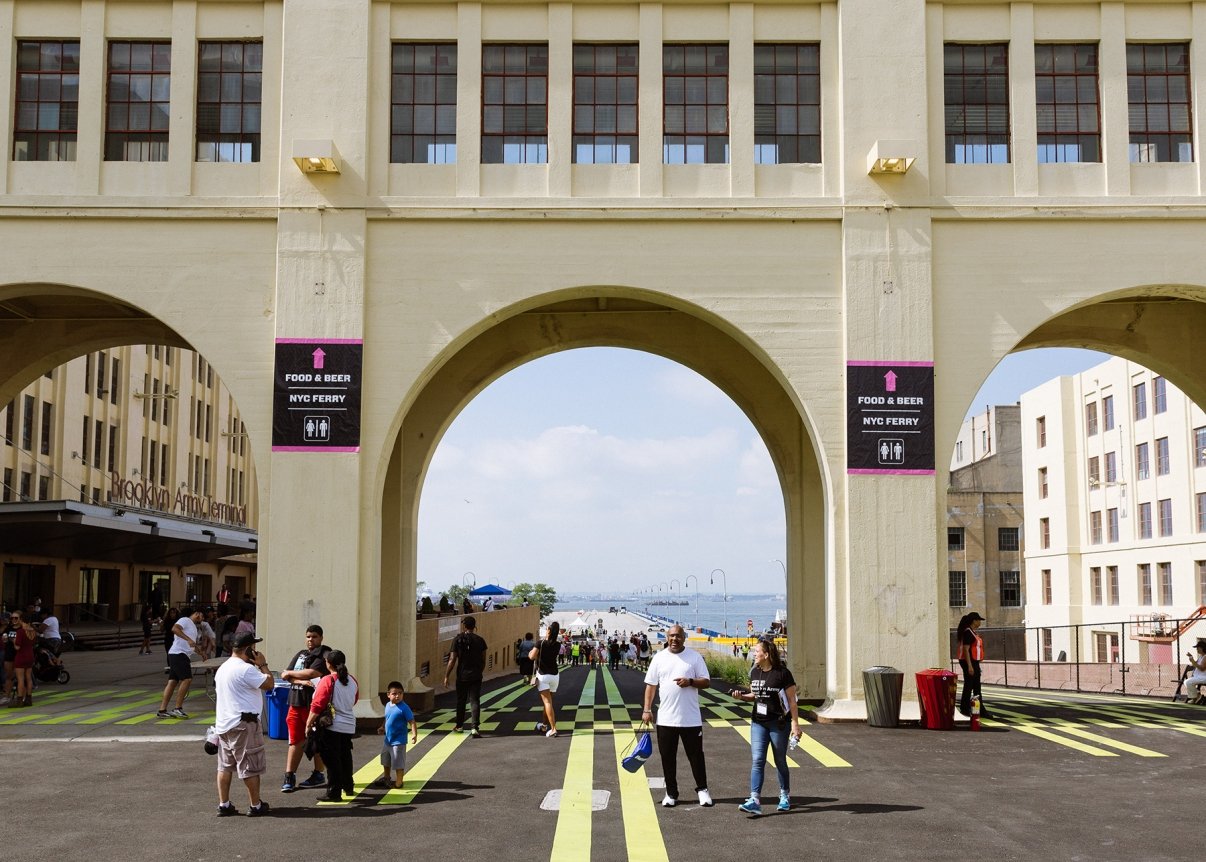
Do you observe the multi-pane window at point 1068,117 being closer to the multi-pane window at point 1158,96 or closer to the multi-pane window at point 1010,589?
the multi-pane window at point 1158,96

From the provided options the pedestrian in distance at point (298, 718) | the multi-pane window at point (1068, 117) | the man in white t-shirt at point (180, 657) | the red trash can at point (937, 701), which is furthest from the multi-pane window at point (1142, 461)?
the pedestrian in distance at point (298, 718)

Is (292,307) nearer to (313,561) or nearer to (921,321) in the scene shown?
(313,561)

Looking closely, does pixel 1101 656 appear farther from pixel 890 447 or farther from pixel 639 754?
pixel 639 754

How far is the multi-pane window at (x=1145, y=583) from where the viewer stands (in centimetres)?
5556

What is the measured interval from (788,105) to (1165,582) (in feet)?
137

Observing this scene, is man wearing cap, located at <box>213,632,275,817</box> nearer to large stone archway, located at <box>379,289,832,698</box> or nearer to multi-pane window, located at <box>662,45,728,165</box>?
large stone archway, located at <box>379,289,832,698</box>

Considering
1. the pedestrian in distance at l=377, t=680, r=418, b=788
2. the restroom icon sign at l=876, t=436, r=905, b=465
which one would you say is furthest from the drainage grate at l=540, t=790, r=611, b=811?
the restroom icon sign at l=876, t=436, r=905, b=465

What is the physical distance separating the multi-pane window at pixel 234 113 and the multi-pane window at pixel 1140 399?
1880 inches

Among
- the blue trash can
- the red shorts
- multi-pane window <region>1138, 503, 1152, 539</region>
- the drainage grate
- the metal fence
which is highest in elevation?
→ multi-pane window <region>1138, 503, 1152, 539</region>

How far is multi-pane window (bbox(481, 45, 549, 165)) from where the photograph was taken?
67.3ft

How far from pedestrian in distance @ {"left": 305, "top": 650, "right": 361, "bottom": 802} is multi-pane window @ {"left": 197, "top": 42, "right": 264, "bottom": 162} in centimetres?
1084

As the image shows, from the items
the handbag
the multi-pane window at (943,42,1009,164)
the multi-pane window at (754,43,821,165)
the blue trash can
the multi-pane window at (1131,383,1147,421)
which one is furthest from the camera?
the multi-pane window at (1131,383,1147,421)

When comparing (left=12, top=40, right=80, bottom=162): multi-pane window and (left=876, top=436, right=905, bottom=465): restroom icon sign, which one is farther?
(left=12, top=40, right=80, bottom=162): multi-pane window

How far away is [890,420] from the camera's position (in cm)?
1945
